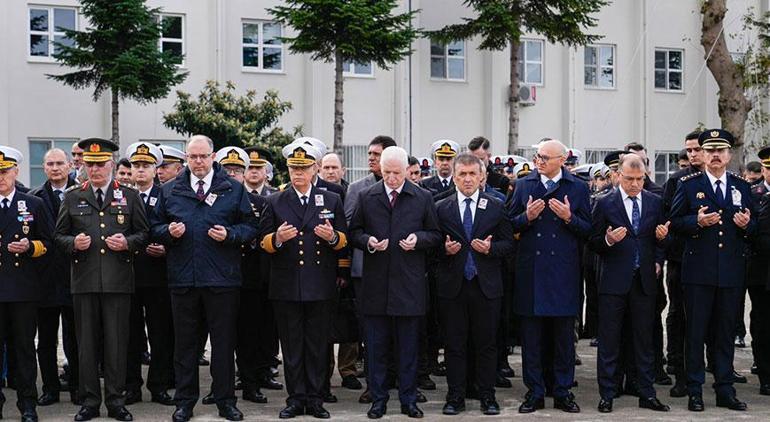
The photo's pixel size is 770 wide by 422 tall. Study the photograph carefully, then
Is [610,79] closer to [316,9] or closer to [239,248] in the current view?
[316,9]

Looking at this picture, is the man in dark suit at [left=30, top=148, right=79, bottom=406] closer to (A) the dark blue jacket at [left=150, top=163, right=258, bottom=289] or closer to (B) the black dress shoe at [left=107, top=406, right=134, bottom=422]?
(B) the black dress shoe at [left=107, top=406, right=134, bottom=422]

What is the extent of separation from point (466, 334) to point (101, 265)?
11.0ft

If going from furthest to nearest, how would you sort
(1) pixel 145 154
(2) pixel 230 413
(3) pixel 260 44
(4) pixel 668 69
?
(4) pixel 668 69
(3) pixel 260 44
(1) pixel 145 154
(2) pixel 230 413

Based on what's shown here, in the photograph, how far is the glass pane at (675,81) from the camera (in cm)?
3581

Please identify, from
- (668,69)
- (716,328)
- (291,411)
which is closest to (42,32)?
(668,69)

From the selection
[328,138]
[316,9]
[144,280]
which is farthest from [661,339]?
[328,138]

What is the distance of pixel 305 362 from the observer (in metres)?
9.84

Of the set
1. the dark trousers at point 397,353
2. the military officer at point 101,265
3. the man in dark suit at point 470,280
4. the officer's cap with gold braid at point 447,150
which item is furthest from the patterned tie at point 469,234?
the military officer at point 101,265

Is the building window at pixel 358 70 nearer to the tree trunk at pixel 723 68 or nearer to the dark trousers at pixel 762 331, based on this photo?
the tree trunk at pixel 723 68

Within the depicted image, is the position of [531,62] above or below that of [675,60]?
below

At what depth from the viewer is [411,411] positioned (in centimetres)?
969

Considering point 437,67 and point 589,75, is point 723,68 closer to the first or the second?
point 437,67

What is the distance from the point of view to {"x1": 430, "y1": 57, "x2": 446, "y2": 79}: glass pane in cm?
3266

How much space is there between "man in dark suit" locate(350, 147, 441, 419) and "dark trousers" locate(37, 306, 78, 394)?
9.70 feet
